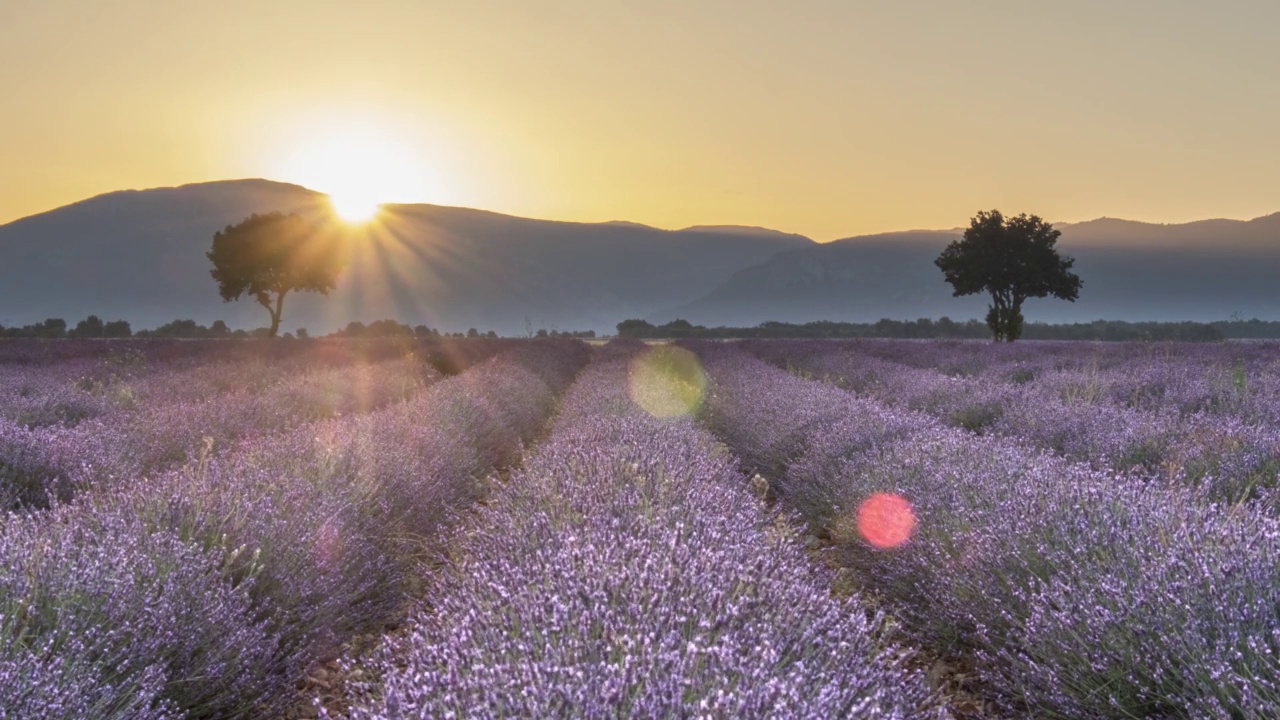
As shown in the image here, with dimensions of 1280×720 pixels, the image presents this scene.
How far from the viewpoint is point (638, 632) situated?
1.88m

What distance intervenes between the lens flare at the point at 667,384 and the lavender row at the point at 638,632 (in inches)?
210

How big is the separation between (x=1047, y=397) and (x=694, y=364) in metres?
12.0

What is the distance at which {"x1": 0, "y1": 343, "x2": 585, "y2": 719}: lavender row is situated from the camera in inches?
91.5

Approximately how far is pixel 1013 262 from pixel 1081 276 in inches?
6164

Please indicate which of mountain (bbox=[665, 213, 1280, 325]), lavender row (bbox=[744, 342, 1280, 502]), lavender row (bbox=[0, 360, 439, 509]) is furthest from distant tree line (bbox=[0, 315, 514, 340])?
mountain (bbox=[665, 213, 1280, 325])

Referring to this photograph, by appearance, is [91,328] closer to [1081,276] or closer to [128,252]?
[128,252]

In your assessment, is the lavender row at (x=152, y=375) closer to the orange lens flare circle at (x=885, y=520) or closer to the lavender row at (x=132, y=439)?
the lavender row at (x=132, y=439)

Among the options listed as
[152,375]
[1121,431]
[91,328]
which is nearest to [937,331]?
[152,375]

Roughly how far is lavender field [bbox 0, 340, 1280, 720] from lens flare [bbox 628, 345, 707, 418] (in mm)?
2857

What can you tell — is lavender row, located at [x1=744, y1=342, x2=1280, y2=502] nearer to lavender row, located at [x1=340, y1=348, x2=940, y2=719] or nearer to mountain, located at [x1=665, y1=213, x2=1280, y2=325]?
lavender row, located at [x1=340, y1=348, x2=940, y2=719]

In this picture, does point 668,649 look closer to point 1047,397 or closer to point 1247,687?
point 1247,687

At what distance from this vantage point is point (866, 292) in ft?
554

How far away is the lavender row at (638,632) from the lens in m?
1.64

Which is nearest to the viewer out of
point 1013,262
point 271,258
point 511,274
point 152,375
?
point 152,375
